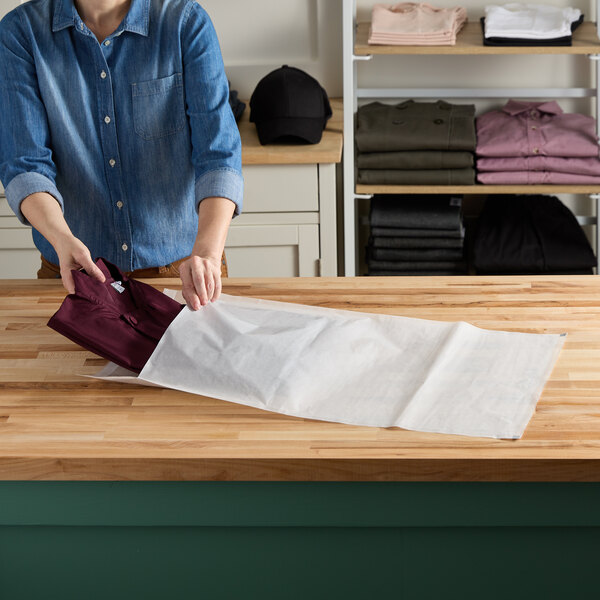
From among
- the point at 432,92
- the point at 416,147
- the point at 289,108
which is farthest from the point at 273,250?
the point at 432,92

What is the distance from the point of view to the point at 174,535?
3.76ft

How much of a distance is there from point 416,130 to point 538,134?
41 cm

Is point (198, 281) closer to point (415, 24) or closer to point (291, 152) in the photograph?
point (291, 152)

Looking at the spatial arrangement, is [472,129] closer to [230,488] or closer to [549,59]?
[549,59]

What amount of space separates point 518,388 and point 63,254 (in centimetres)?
76

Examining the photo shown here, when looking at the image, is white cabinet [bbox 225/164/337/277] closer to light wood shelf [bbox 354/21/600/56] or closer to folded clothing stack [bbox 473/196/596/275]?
light wood shelf [bbox 354/21/600/56]

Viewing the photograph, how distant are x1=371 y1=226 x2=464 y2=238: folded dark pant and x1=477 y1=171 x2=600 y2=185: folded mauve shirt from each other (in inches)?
8.4

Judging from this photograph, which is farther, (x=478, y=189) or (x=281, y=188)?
(x=478, y=189)

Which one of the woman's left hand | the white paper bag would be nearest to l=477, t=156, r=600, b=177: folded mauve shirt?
the white paper bag

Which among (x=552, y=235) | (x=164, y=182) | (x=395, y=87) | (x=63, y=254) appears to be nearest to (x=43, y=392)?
(x=63, y=254)

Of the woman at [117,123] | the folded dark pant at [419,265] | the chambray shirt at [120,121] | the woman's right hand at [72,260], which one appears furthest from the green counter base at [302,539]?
the folded dark pant at [419,265]

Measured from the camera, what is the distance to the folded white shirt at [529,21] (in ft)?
9.53

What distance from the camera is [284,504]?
1.11 metres

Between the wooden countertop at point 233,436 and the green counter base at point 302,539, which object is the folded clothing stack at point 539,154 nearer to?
the wooden countertop at point 233,436
